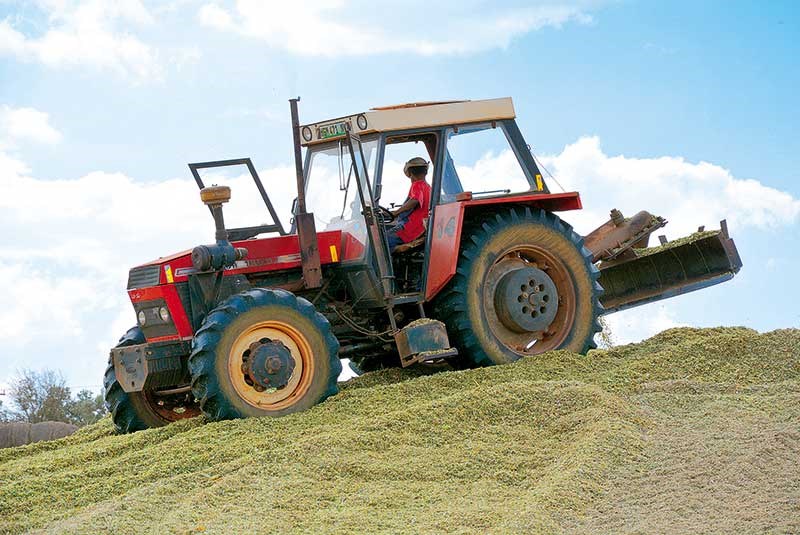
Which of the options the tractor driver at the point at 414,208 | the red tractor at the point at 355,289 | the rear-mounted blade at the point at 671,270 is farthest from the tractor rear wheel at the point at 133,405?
the rear-mounted blade at the point at 671,270

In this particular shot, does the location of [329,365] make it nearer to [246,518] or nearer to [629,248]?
[246,518]

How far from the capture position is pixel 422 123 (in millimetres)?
9445

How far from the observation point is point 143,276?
8.84 m

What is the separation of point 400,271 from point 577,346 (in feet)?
5.64

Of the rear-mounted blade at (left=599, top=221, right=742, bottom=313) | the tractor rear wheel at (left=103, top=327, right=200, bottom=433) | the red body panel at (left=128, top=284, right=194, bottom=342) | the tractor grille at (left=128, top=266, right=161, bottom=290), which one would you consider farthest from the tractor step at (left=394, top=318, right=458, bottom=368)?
the rear-mounted blade at (left=599, top=221, right=742, bottom=313)

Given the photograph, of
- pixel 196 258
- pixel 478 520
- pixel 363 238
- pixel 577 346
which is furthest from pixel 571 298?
pixel 478 520

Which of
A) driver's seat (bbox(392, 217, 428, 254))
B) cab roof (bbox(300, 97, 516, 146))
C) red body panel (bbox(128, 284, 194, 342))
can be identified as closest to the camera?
red body panel (bbox(128, 284, 194, 342))

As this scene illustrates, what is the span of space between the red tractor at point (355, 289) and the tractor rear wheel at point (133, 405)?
11 millimetres

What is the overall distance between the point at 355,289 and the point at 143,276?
5.62 feet

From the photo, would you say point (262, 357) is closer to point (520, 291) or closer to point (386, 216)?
point (386, 216)

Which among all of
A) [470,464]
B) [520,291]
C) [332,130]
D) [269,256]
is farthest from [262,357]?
[520,291]

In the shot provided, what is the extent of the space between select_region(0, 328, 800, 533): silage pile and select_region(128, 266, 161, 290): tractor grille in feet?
3.84

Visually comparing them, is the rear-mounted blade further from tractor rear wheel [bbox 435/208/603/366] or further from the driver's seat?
the driver's seat

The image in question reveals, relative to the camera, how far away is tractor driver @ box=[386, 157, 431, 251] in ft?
31.1
